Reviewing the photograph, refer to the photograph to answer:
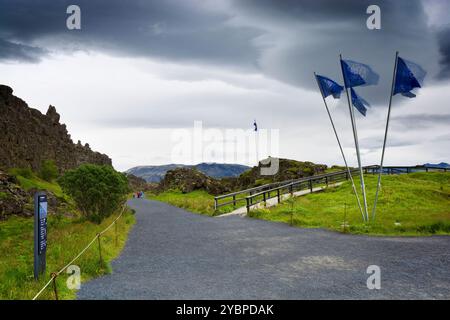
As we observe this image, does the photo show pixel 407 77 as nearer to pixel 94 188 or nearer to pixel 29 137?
pixel 94 188

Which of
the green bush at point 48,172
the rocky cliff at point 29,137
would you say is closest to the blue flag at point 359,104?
the rocky cliff at point 29,137

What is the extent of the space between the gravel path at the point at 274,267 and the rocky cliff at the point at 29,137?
85848 mm

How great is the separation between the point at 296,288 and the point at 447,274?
4.35 metres

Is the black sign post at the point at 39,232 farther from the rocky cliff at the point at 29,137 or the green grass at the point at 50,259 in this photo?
the rocky cliff at the point at 29,137

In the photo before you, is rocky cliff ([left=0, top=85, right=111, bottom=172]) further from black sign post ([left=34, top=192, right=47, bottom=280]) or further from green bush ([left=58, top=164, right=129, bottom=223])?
black sign post ([left=34, top=192, right=47, bottom=280])

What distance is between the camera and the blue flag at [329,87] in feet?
65.7

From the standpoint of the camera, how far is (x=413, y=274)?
9.98 m

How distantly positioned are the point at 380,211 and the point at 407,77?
27.0 ft

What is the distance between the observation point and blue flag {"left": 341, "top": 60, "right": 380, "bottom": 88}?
59.2 ft

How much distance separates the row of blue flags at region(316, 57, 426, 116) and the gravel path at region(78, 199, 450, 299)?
6717 millimetres

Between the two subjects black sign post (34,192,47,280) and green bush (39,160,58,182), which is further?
green bush (39,160,58,182)

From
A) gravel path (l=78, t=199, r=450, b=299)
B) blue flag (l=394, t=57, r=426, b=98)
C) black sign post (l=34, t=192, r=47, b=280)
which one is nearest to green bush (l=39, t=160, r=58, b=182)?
gravel path (l=78, t=199, r=450, b=299)
